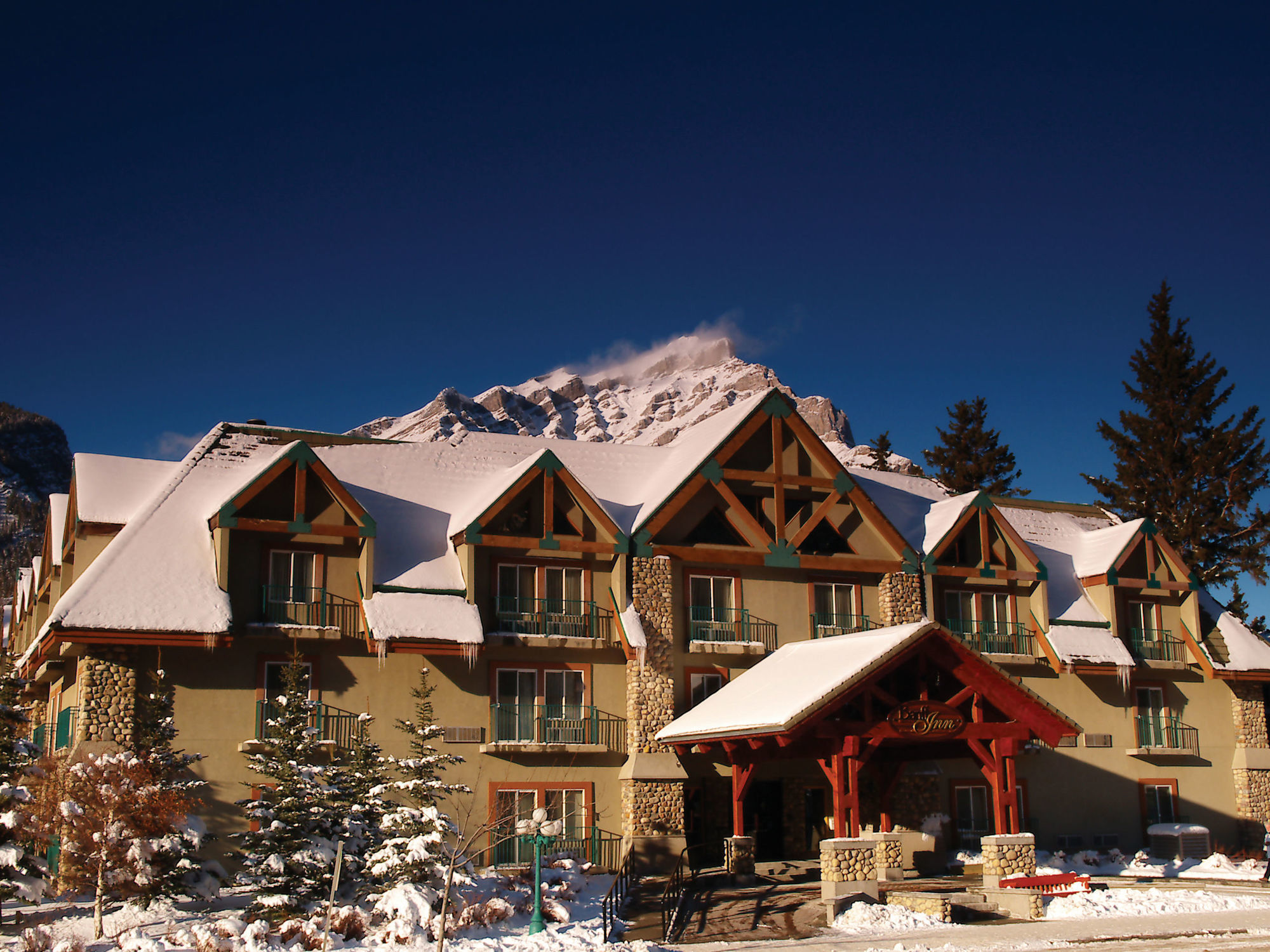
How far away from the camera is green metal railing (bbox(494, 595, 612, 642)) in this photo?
102 ft

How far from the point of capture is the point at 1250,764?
37656 millimetres

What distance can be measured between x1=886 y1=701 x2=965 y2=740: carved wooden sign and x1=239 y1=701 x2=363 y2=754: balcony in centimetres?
1177

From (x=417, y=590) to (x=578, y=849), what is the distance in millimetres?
7367

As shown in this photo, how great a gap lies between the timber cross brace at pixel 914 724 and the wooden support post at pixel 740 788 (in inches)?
0.9

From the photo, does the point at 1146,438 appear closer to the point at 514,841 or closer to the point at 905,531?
the point at 905,531

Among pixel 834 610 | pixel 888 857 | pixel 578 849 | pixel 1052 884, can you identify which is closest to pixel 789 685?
pixel 888 857

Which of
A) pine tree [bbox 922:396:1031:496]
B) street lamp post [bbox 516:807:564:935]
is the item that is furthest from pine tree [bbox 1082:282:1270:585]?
street lamp post [bbox 516:807:564:935]

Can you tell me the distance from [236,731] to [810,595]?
604 inches

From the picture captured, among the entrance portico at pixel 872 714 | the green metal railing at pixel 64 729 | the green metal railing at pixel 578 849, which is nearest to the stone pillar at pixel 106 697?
the green metal railing at pixel 64 729

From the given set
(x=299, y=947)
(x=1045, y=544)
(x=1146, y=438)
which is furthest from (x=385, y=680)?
(x=1146, y=438)

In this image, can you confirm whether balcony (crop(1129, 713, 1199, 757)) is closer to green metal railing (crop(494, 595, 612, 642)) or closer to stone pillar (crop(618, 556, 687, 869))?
stone pillar (crop(618, 556, 687, 869))

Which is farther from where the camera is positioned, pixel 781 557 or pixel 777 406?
pixel 777 406

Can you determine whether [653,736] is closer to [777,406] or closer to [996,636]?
[777,406]

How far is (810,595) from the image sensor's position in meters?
34.2
